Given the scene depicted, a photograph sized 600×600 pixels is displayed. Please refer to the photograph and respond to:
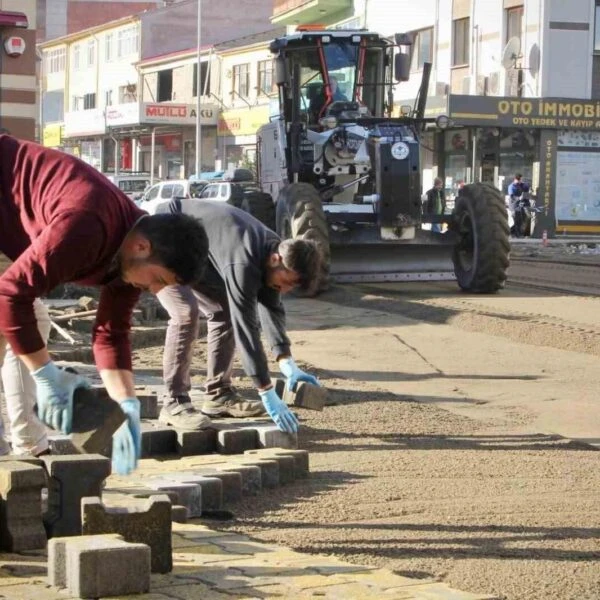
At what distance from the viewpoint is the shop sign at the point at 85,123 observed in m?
66.1

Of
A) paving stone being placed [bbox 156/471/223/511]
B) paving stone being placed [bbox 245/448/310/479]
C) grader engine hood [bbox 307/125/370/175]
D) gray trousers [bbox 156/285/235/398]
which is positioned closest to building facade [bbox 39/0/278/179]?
grader engine hood [bbox 307/125/370/175]

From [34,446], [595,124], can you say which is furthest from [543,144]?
[34,446]

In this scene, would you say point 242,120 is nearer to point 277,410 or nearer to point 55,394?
point 277,410

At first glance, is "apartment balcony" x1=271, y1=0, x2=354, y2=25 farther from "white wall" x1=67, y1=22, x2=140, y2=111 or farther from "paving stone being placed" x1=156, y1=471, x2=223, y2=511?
"paving stone being placed" x1=156, y1=471, x2=223, y2=511

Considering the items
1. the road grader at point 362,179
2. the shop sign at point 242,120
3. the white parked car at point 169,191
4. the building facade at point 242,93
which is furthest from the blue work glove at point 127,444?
the shop sign at point 242,120

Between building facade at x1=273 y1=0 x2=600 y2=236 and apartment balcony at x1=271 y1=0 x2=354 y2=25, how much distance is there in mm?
7729

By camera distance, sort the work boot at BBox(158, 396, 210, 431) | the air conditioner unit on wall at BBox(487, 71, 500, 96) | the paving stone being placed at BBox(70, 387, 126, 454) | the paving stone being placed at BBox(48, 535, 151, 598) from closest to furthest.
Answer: the paving stone being placed at BBox(48, 535, 151, 598)
the paving stone being placed at BBox(70, 387, 126, 454)
the work boot at BBox(158, 396, 210, 431)
the air conditioner unit on wall at BBox(487, 71, 500, 96)

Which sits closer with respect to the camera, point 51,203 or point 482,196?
point 51,203

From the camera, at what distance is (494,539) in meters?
6.29

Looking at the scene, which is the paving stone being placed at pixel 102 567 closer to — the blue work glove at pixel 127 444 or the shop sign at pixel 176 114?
the blue work glove at pixel 127 444

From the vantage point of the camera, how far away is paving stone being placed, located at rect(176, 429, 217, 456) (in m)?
7.75

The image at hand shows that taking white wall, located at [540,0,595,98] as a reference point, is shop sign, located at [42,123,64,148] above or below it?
below

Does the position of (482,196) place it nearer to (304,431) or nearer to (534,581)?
(304,431)

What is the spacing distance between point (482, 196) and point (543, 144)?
21.1 meters
